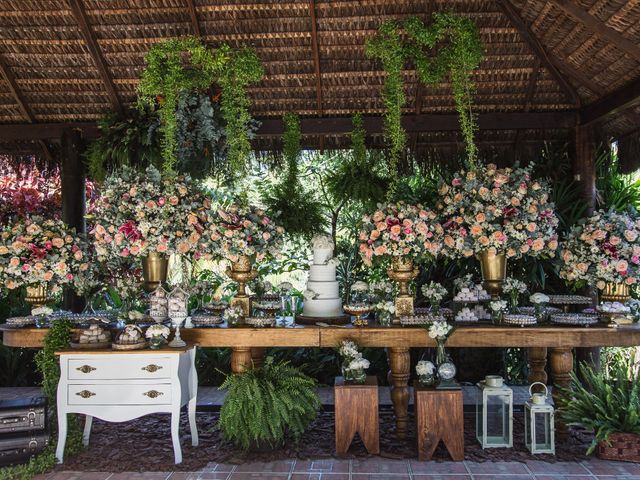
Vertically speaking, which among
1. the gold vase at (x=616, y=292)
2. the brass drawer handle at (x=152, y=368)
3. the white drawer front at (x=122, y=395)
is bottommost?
the white drawer front at (x=122, y=395)

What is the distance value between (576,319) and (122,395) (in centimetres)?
374

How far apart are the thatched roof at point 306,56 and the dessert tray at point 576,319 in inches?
76.8

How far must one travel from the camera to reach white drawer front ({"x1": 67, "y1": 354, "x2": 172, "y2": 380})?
15.3 feet

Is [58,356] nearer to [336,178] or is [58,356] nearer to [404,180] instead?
[336,178]

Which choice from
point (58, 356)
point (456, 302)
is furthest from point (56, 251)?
point (456, 302)

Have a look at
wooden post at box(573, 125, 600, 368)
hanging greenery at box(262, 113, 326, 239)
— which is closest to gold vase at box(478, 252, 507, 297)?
wooden post at box(573, 125, 600, 368)

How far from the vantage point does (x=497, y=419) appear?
4977 millimetres

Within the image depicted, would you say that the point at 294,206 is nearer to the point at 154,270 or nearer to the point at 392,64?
the point at 154,270

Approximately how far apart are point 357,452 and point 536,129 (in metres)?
4.07

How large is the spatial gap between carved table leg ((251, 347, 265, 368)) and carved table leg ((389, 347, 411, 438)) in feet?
3.92

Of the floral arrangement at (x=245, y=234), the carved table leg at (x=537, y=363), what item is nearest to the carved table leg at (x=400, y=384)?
the carved table leg at (x=537, y=363)

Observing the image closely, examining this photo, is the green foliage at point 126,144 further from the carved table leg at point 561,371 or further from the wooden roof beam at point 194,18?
the carved table leg at point 561,371

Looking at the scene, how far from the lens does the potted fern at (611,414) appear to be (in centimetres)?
465

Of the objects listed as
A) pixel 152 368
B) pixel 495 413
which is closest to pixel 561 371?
pixel 495 413
